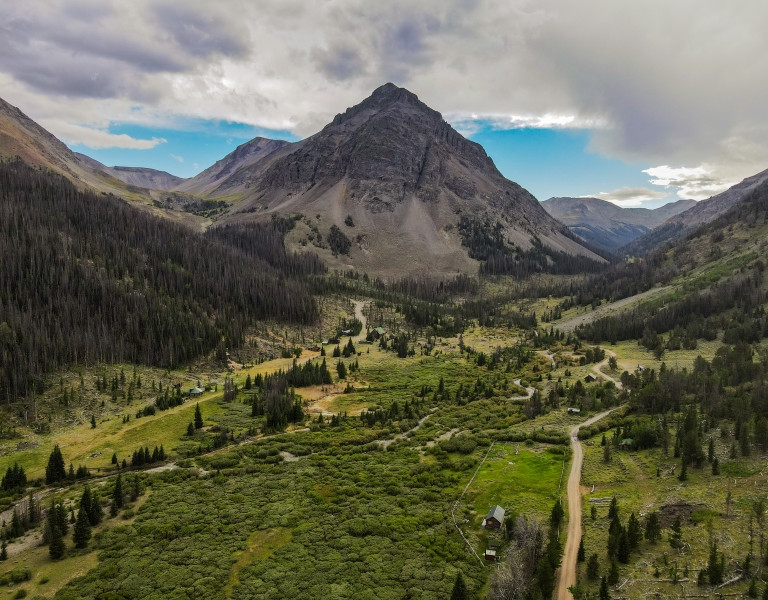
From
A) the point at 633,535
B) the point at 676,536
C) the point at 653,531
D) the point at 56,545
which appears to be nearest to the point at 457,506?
the point at 633,535

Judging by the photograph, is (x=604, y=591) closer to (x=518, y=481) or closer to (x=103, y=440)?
(x=518, y=481)

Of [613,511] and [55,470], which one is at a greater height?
[55,470]

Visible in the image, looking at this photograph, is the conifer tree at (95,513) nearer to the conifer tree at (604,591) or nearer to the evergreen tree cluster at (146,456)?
the evergreen tree cluster at (146,456)

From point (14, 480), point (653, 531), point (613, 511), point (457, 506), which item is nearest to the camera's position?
point (653, 531)

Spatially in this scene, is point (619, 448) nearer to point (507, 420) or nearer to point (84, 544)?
point (507, 420)

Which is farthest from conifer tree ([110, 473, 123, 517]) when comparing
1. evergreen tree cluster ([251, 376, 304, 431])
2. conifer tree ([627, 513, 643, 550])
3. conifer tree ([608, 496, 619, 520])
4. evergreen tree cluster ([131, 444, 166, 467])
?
conifer tree ([608, 496, 619, 520])

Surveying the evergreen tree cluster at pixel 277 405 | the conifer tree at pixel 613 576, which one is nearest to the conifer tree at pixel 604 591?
the conifer tree at pixel 613 576
